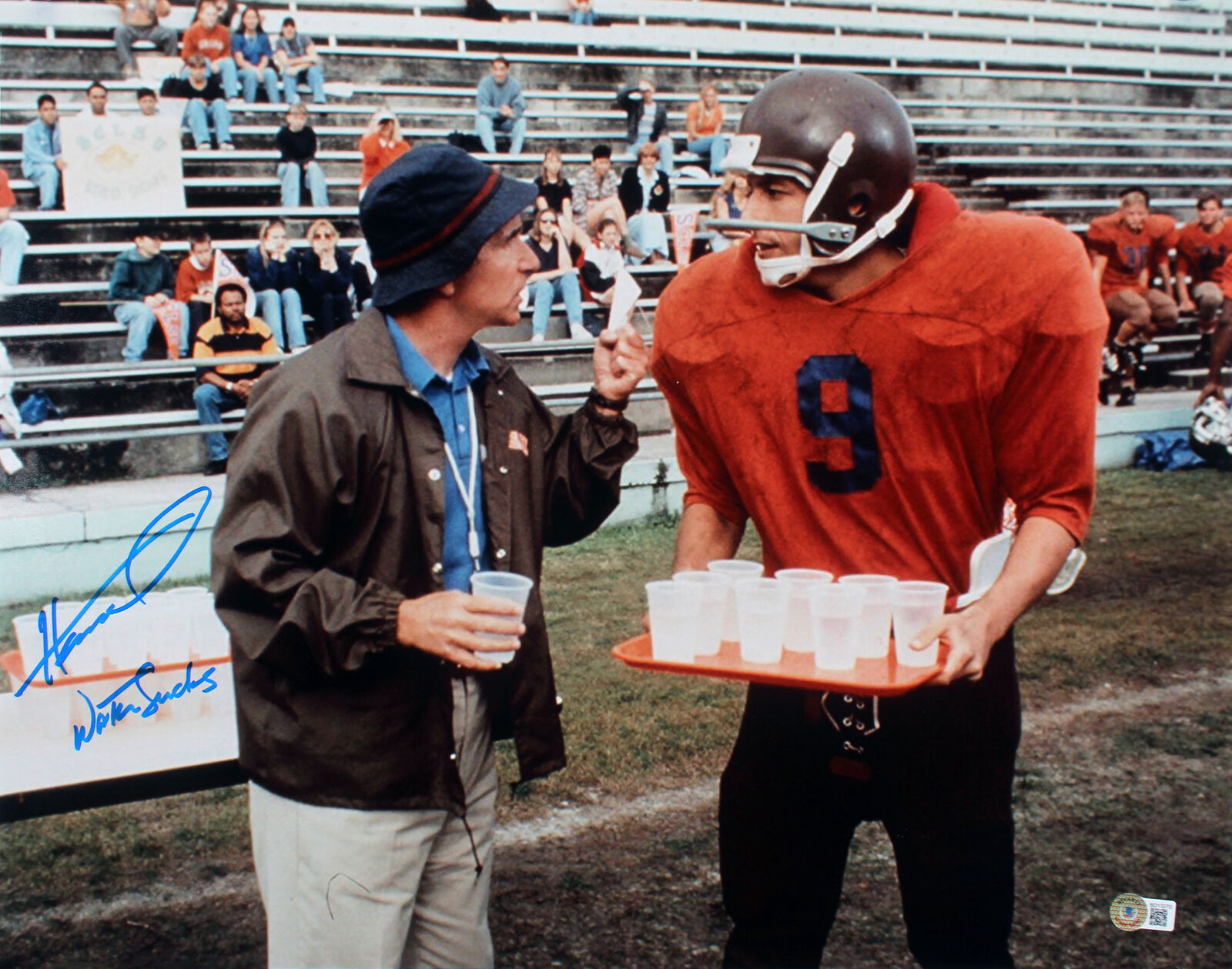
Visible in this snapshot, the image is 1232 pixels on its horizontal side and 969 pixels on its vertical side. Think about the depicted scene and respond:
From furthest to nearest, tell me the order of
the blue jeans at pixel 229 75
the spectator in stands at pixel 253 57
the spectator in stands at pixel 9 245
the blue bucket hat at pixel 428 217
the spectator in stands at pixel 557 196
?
the spectator in stands at pixel 253 57, the blue jeans at pixel 229 75, the spectator in stands at pixel 557 196, the spectator in stands at pixel 9 245, the blue bucket hat at pixel 428 217

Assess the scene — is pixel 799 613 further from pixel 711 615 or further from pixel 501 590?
pixel 501 590

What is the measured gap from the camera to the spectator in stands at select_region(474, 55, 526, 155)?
52.2ft

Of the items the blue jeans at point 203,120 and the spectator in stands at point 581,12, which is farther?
the spectator in stands at point 581,12

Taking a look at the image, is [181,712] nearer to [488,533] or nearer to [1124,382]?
[488,533]

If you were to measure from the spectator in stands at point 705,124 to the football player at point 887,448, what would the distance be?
1458 centimetres

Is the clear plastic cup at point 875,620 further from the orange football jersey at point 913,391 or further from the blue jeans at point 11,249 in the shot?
the blue jeans at point 11,249

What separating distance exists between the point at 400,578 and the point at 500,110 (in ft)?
47.3

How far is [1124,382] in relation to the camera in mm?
13328

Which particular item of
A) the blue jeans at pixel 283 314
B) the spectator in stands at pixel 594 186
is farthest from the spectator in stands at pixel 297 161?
the blue jeans at pixel 283 314

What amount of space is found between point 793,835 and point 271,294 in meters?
9.46

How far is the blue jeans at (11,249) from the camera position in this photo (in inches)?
468

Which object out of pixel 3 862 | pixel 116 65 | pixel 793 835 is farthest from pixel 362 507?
pixel 116 65

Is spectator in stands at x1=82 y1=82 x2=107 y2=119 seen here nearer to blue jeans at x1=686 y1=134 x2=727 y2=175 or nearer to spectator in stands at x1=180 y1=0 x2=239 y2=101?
spectator in stands at x1=180 y1=0 x2=239 y2=101

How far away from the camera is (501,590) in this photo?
2.38m
